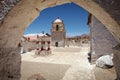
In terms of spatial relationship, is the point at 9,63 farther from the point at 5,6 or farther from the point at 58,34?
the point at 58,34

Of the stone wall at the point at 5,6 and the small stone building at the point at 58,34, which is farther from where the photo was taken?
the small stone building at the point at 58,34

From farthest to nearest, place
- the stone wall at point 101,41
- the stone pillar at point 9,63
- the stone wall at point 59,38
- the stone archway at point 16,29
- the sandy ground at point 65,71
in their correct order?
the stone wall at point 59,38
the stone wall at point 101,41
the sandy ground at point 65,71
the stone pillar at point 9,63
the stone archway at point 16,29

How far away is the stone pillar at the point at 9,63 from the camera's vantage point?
5.83 ft

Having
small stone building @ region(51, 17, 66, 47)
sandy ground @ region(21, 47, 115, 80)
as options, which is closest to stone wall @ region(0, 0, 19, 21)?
sandy ground @ region(21, 47, 115, 80)

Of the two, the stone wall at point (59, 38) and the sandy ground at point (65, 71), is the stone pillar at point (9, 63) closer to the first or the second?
the sandy ground at point (65, 71)

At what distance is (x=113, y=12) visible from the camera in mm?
1350

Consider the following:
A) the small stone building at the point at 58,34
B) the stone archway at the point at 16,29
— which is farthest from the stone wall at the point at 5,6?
the small stone building at the point at 58,34

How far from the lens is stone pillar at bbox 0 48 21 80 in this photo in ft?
5.83

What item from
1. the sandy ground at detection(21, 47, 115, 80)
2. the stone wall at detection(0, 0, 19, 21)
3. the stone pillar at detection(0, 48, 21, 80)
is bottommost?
the sandy ground at detection(21, 47, 115, 80)

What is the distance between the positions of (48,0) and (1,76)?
1361 mm

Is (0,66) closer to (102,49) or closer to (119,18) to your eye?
(119,18)

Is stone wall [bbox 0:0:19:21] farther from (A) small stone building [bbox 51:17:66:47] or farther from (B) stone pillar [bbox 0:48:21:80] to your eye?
(A) small stone building [bbox 51:17:66:47]

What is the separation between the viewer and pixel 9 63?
1928mm

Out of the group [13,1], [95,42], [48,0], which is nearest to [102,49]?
[95,42]
